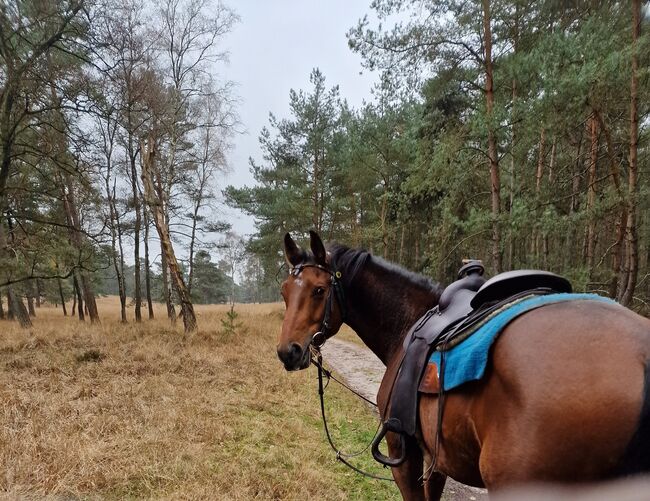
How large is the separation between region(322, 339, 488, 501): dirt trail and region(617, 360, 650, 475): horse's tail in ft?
10.1

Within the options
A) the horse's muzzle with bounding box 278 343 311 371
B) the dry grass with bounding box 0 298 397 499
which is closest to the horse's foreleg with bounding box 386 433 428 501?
the horse's muzzle with bounding box 278 343 311 371

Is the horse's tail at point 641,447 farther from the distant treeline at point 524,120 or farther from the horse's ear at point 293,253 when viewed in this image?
the distant treeline at point 524,120

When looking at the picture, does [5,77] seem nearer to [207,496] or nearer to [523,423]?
[207,496]

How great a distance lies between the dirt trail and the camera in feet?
11.5

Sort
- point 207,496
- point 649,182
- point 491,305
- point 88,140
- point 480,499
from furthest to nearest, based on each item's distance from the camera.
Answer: point 649,182 < point 88,140 < point 480,499 < point 207,496 < point 491,305

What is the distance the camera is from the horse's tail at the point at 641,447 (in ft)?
3.13

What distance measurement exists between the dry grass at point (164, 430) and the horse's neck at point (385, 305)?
1870 millimetres

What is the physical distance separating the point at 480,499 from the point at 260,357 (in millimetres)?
6342

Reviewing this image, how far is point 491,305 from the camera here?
5.11 feet

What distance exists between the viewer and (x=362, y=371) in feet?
27.1

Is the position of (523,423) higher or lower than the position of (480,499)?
higher

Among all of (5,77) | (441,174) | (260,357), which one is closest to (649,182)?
(441,174)

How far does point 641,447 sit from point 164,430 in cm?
456

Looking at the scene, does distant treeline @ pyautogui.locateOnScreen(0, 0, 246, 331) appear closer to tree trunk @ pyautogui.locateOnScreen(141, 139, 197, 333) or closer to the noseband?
tree trunk @ pyautogui.locateOnScreen(141, 139, 197, 333)
